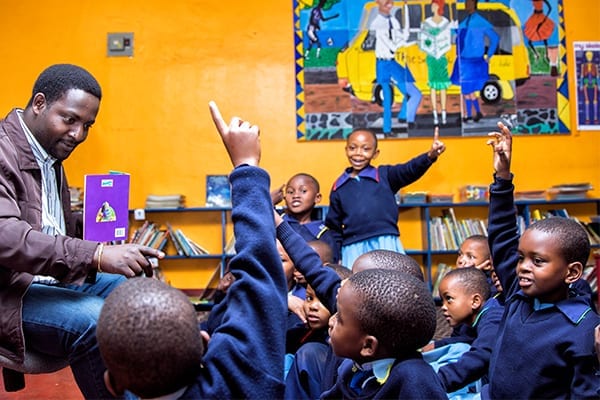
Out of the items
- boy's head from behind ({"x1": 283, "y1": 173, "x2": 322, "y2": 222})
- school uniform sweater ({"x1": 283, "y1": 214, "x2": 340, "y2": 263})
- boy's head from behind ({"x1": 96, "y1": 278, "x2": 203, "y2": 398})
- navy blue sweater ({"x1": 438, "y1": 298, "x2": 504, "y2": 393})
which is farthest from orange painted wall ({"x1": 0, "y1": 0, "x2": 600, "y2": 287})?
boy's head from behind ({"x1": 96, "y1": 278, "x2": 203, "y2": 398})

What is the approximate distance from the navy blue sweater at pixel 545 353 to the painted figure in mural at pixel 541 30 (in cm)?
438

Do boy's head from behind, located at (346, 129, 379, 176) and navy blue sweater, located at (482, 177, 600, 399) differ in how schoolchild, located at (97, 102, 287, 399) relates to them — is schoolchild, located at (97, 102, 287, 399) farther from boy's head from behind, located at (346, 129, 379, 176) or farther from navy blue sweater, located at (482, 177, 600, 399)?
boy's head from behind, located at (346, 129, 379, 176)

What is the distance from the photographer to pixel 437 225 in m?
5.40

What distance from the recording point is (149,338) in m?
0.96

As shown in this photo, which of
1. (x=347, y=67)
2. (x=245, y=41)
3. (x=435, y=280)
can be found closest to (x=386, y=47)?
(x=347, y=67)

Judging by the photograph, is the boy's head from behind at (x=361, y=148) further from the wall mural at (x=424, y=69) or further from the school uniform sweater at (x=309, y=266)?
the school uniform sweater at (x=309, y=266)

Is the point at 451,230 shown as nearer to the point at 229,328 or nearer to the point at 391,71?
the point at 391,71

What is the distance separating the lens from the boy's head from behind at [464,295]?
95.3 inches

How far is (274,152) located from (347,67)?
1.04m

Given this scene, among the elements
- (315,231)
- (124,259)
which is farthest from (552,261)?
(315,231)

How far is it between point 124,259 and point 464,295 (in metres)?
1.47

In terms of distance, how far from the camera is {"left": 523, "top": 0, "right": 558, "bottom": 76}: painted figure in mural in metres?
5.63

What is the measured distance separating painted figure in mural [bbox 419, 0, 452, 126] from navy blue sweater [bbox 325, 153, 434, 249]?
64.1 inches

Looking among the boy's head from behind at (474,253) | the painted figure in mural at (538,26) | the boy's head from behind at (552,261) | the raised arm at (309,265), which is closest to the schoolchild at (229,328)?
the raised arm at (309,265)
